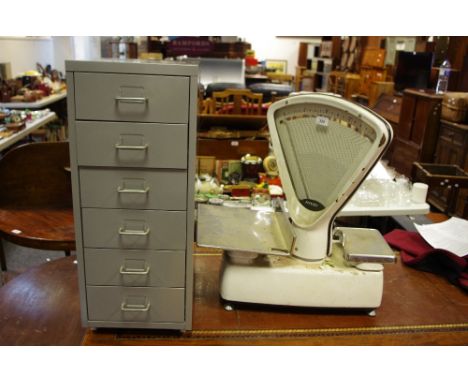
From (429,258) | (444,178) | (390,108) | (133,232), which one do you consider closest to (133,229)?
(133,232)

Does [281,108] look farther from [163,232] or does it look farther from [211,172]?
[211,172]

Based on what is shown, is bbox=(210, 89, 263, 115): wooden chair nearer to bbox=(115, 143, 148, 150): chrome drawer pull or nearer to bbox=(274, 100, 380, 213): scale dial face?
bbox=(274, 100, 380, 213): scale dial face

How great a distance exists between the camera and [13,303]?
123cm

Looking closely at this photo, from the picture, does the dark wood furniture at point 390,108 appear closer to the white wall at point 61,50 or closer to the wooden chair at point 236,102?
the wooden chair at point 236,102

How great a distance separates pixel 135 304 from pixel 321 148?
58 centimetres

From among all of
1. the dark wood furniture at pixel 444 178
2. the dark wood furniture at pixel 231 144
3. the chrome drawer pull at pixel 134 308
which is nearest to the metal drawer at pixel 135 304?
the chrome drawer pull at pixel 134 308

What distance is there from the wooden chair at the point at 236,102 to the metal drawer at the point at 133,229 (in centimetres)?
215

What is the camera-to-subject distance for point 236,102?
300 centimetres

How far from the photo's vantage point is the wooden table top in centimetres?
104

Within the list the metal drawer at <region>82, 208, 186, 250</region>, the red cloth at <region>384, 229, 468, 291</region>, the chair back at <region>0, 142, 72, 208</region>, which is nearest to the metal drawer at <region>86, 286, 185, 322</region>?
the metal drawer at <region>82, 208, 186, 250</region>

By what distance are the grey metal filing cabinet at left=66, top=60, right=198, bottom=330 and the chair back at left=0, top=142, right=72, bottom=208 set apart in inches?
45.0

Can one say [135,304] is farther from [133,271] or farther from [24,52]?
[24,52]

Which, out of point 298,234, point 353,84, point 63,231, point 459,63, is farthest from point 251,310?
point 353,84

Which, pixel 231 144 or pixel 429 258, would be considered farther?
pixel 231 144
